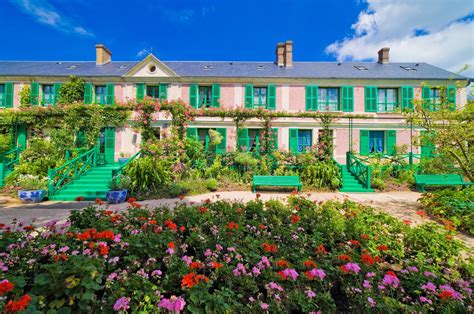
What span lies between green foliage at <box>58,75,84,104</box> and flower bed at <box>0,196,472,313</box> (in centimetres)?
1296

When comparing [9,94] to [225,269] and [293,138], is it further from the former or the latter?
[225,269]

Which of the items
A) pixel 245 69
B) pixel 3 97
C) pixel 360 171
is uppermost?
pixel 245 69

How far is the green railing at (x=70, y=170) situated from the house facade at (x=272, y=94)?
3.23m

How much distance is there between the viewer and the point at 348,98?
42.3 feet

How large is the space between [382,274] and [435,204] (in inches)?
166

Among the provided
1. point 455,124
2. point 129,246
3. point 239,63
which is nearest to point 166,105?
point 129,246

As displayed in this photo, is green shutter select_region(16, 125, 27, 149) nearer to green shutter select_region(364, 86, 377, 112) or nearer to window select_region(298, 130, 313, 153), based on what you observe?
window select_region(298, 130, 313, 153)

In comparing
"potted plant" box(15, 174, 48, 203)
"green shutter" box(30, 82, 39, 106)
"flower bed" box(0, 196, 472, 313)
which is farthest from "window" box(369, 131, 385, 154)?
"green shutter" box(30, 82, 39, 106)

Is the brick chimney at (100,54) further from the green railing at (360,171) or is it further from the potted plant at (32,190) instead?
the green railing at (360,171)

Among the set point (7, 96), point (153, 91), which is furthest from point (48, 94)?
point (153, 91)

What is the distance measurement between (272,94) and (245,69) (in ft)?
11.0

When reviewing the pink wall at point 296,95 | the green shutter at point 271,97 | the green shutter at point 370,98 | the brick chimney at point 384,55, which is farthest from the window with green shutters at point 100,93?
the brick chimney at point 384,55

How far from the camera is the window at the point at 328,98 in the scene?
13180 millimetres

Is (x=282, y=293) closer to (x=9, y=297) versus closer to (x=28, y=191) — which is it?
(x=9, y=297)
